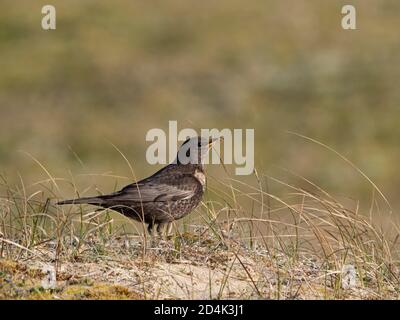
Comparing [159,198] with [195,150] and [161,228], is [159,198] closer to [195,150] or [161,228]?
[161,228]

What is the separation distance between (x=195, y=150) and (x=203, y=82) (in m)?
21.2

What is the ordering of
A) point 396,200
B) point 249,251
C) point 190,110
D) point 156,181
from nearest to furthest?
point 249,251
point 156,181
point 396,200
point 190,110

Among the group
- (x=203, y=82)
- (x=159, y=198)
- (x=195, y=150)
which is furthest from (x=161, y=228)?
(x=203, y=82)

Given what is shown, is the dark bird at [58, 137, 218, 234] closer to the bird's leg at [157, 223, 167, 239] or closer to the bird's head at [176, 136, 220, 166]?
the bird's leg at [157, 223, 167, 239]

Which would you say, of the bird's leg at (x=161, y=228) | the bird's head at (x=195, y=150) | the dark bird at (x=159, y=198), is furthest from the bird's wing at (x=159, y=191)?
the bird's head at (x=195, y=150)

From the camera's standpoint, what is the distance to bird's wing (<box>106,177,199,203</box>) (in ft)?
32.1

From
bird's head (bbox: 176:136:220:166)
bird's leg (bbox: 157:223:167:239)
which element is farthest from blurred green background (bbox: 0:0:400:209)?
bird's leg (bbox: 157:223:167:239)

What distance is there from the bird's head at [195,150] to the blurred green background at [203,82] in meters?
10.6

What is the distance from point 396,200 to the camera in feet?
82.4

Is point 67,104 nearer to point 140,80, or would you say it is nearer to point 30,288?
point 140,80

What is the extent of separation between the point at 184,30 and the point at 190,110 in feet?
24.9

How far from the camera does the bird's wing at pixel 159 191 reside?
9.79m

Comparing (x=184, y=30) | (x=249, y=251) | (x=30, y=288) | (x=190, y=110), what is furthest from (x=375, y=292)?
(x=184, y=30)
